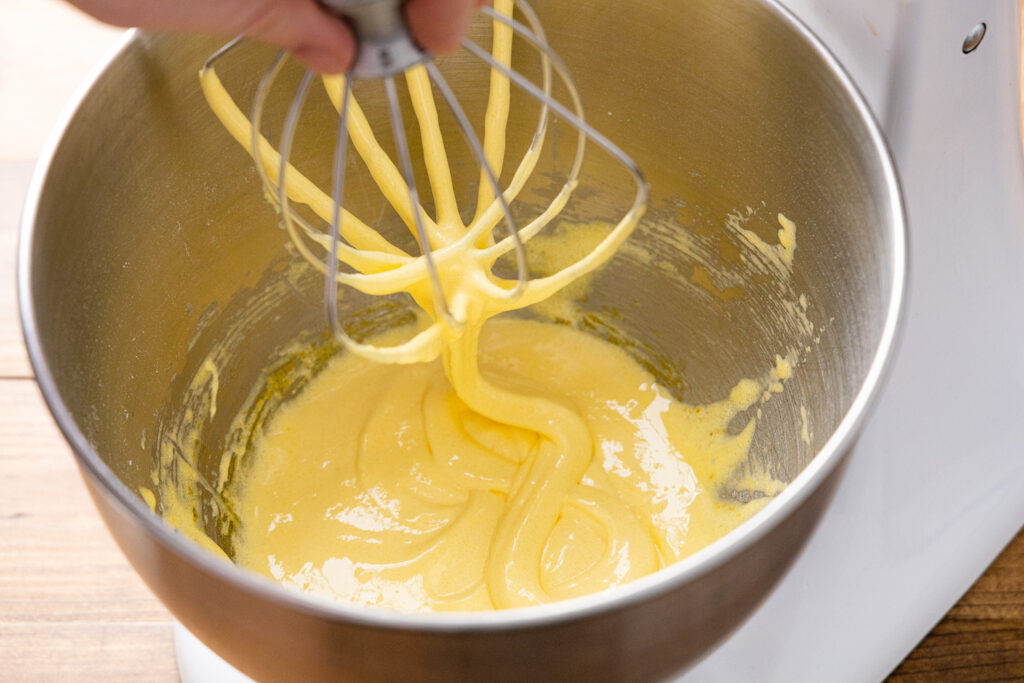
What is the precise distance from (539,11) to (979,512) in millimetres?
482

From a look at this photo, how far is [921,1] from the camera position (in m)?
0.56

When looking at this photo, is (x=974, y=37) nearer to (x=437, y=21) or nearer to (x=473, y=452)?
(x=437, y=21)

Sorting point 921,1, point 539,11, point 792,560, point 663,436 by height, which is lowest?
point 663,436

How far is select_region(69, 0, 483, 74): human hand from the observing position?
0.42 m

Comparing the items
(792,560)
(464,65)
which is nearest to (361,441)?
(464,65)

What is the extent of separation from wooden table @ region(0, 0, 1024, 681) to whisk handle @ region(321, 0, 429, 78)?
1.39 ft

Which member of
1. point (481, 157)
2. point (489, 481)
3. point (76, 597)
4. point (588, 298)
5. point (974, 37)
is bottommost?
point (76, 597)

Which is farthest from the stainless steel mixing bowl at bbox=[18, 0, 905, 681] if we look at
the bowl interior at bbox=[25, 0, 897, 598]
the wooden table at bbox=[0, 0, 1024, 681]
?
the wooden table at bbox=[0, 0, 1024, 681]

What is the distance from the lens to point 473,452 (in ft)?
2.61

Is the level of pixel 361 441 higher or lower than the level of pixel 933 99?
lower

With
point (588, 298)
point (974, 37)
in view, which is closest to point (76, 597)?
point (588, 298)

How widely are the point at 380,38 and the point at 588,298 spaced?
47 cm

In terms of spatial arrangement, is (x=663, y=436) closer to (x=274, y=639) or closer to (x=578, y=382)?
(x=578, y=382)

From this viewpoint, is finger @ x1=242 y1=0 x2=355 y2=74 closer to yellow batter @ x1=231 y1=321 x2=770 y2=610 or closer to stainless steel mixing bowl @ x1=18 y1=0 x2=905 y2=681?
stainless steel mixing bowl @ x1=18 y1=0 x2=905 y2=681
